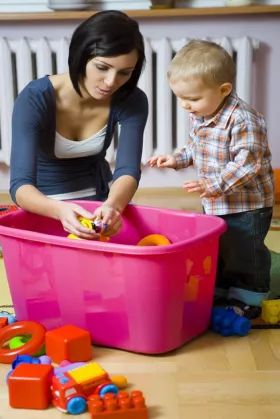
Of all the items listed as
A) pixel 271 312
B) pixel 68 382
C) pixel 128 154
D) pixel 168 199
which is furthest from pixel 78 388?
pixel 168 199

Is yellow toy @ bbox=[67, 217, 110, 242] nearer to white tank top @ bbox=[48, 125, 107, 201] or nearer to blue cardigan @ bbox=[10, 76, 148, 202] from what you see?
blue cardigan @ bbox=[10, 76, 148, 202]

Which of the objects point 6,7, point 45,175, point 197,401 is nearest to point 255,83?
point 6,7

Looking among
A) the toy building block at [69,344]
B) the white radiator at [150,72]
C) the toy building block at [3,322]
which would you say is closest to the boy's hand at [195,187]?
the toy building block at [69,344]

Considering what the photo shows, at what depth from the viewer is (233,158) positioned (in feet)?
4.07

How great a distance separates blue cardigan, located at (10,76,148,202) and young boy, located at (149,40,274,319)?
94 mm

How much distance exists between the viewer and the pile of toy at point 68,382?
2.98 feet

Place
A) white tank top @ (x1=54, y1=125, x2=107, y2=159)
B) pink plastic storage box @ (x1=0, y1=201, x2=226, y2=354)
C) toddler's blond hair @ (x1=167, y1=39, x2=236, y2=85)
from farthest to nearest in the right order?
white tank top @ (x1=54, y1=125, x2=107, y2=159) < toddler's blond hair @ (x1=167, y1=39, x2=236, y2=85) < pink plastic storage box @ (x1=0, y1=201, x2=226, y2=354)

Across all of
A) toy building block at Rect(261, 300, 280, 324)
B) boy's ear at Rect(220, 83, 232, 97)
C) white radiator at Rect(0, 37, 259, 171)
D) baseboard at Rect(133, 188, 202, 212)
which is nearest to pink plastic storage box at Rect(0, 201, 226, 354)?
toy building block at Rect(261, 300, 280, 324)

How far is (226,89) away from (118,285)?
46 cm

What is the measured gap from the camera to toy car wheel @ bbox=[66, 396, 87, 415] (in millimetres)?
929

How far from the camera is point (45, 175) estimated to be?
1.50 m

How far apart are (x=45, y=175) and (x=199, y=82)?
0.51 m

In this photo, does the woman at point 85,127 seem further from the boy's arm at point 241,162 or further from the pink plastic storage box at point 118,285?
the boy's arm at point 241,162

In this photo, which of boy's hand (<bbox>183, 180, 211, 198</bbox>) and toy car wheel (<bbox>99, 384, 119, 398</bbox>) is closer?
toy car wheel (<bbox>99, 384, 119, 398</bbox>)
